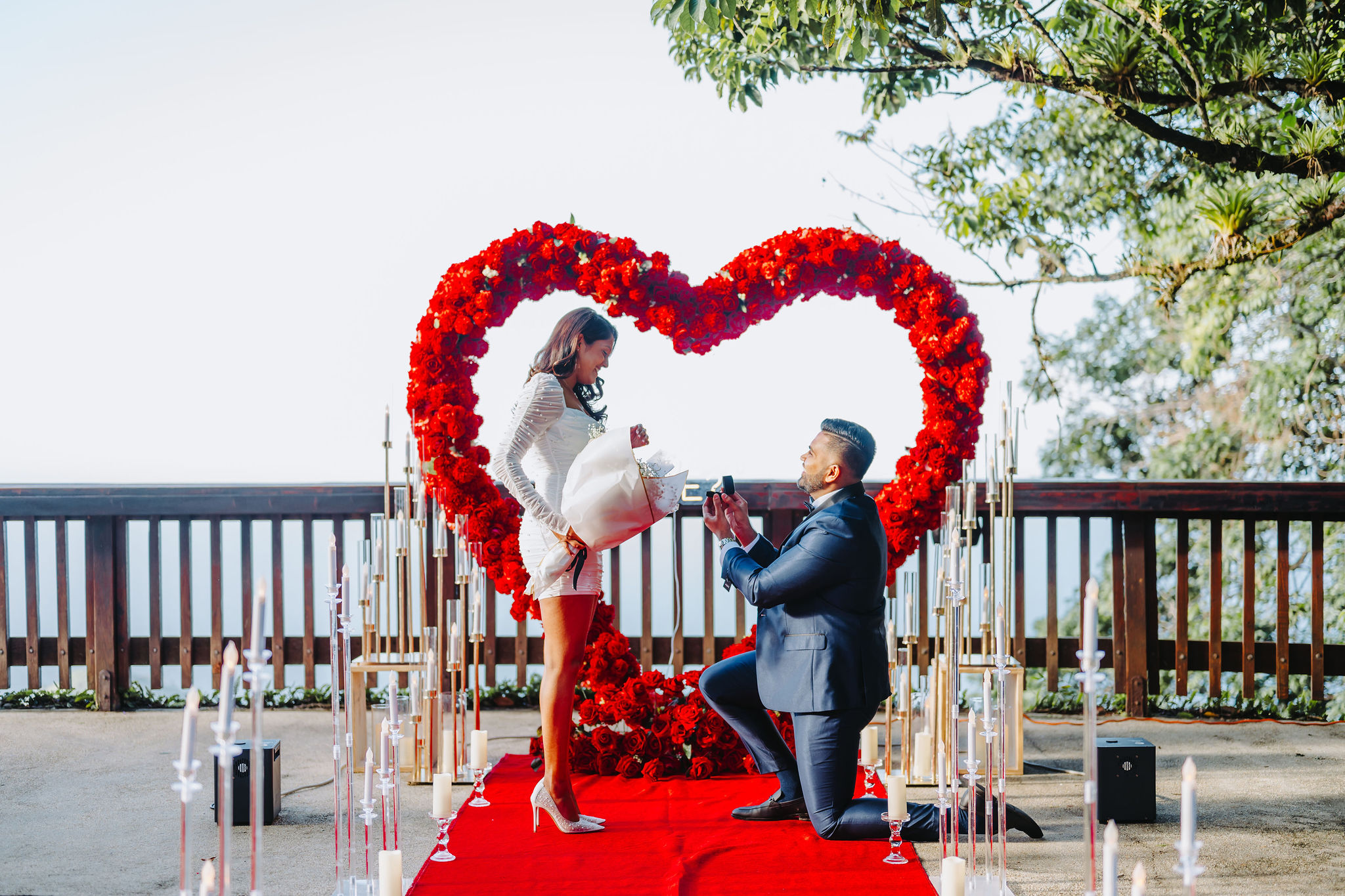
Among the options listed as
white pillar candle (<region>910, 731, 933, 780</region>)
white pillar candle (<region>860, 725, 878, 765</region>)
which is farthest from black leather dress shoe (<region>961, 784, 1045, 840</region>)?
white pillar candle (<region>860, 725, 878, 765</region>)

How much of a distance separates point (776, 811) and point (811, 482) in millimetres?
1110

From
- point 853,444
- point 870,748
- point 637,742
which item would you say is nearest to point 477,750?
point 637,742

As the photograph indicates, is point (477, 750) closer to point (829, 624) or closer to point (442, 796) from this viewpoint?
point (442, 796)

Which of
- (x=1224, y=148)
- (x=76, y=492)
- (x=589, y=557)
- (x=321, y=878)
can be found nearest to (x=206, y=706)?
(x=76, y=492)

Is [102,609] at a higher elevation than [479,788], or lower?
higher

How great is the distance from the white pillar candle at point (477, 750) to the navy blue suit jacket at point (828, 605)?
126cm

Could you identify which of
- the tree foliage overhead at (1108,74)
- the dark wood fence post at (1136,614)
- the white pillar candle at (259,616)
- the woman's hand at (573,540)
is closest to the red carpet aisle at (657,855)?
the woman's hand at (573,540)

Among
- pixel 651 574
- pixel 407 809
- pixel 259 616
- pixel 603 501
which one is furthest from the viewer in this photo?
pixel 651 574

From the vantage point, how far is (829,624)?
10.3ft

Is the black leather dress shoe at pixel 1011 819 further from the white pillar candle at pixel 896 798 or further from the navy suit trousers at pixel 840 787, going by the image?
the white pillar candle at pixel 896 798

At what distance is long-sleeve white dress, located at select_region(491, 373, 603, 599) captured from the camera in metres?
3.19

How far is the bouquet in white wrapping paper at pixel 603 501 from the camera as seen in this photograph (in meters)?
3.13

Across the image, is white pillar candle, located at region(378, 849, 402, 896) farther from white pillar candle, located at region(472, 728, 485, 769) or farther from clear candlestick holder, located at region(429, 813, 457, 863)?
white pillar candle, located at region(472, 728, 485, 769)

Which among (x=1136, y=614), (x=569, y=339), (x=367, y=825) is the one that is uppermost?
(x=569, y=339)
